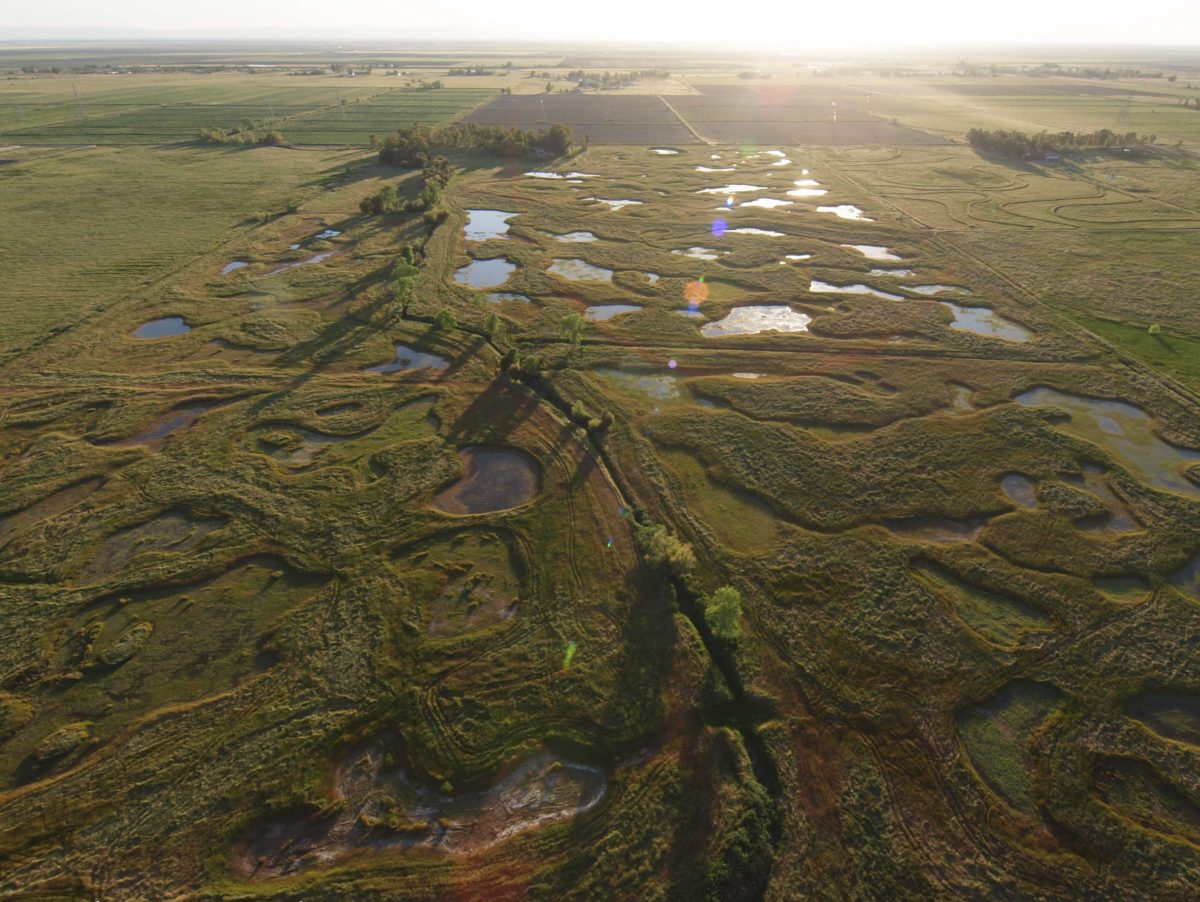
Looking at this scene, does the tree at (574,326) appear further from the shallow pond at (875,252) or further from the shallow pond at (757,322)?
the shallow pond at (875,252)

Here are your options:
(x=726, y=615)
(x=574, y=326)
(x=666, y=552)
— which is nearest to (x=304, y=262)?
(x=574, y=326)

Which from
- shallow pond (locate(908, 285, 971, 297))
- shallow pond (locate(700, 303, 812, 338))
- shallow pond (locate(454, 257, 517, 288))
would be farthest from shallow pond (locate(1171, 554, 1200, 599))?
shallow pond (locate(454, 257, 517, 288))

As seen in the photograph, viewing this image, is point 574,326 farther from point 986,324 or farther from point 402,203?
point 402,203

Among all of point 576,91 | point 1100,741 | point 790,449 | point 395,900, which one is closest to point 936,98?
point 576,91

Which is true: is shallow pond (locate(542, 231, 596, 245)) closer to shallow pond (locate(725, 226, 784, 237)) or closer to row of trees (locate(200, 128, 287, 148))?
shallow pond (locate(725, 226, 784, 237))

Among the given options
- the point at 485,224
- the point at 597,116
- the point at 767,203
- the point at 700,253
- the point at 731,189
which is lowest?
the point at 700,253

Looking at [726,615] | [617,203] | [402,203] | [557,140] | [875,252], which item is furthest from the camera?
[557,140]

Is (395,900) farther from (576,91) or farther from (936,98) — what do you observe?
(936,98)
